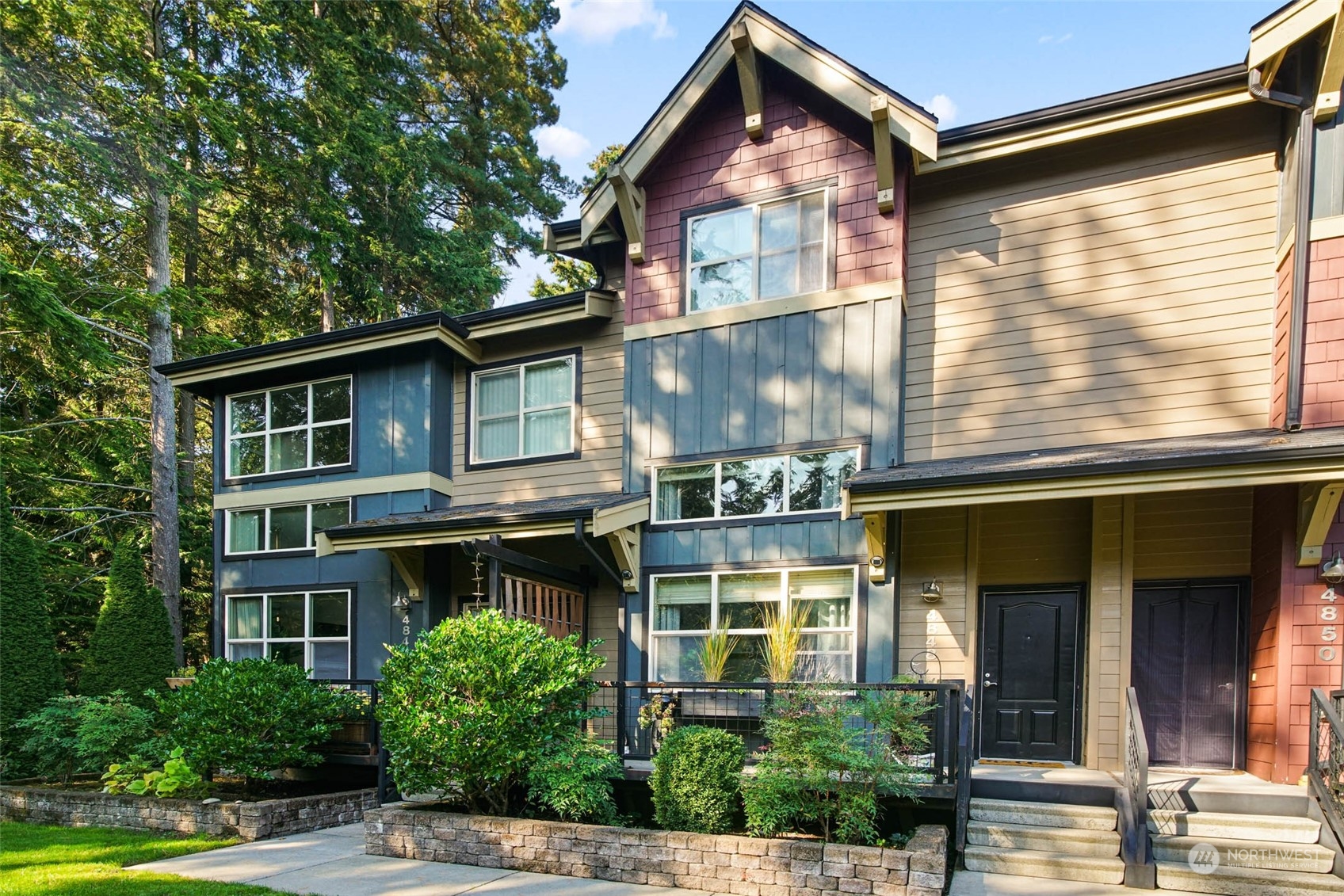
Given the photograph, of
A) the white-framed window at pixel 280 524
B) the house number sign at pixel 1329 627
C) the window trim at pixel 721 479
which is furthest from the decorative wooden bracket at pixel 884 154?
the white-framed window at pixel 280 524

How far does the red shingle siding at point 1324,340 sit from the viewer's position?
663cm

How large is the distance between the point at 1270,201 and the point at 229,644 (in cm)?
1373

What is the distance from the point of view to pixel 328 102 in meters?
17.4

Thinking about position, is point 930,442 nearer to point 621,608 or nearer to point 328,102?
point 621,608

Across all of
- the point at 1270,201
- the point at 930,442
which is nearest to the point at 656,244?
the point at 930,442

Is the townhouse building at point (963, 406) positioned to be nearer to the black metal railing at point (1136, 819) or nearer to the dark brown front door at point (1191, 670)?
the dark brown front door at point (1191, 670)

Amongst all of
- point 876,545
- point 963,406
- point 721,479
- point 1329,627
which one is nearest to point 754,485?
point 721,479

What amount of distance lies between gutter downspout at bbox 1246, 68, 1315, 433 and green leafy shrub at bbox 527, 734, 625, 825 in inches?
253

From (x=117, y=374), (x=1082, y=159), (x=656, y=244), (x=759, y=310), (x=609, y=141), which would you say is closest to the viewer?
(x=1082, y=159)

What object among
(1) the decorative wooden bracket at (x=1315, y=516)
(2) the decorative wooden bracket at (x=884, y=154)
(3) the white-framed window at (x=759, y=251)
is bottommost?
(1) the decorative wooden bracket at (x=1315, y=516)

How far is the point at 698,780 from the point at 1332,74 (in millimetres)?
7641

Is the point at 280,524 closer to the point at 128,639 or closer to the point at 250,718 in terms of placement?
the point at 128,639

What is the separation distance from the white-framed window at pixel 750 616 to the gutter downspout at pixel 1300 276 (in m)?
3.94

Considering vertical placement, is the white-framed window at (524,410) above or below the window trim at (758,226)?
below
